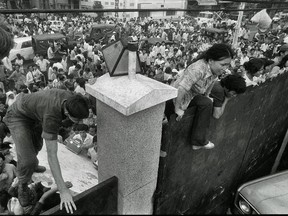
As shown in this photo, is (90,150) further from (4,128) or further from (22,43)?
(22,43)

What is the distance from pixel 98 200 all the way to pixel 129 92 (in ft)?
3.55

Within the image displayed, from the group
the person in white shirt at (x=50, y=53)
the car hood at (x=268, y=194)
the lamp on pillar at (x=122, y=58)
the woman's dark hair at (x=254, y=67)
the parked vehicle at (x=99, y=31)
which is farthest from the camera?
the parked vehicle at (x=99, y=31)

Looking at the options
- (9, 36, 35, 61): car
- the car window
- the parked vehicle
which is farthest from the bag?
the parked vehicle

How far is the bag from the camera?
5.57 meters

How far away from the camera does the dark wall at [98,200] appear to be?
7.66 feet

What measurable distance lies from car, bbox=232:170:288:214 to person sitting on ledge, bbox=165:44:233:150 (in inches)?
59.6

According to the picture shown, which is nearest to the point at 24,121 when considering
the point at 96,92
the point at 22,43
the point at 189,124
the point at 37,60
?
the point at 96,92

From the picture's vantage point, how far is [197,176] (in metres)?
Result: 3.77

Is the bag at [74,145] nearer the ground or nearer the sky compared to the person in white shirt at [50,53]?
nearer the sky

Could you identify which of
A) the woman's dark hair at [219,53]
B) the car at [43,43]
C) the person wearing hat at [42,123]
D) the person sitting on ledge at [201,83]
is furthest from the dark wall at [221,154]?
the car at [43,43]

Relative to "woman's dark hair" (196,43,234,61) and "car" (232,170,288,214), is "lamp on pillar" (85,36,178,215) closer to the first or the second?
"woman's dark hair" (196,43,234,61)

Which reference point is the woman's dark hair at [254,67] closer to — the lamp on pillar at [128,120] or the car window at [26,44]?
the lamp on pillar at [128,120]

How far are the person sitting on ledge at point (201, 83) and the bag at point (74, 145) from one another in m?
3.08

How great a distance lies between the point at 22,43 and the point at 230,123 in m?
15.0
